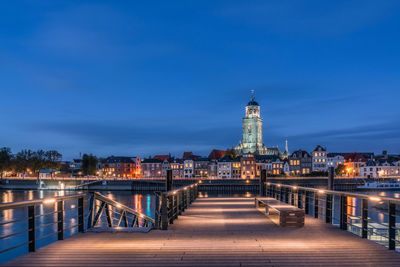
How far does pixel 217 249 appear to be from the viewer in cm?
784

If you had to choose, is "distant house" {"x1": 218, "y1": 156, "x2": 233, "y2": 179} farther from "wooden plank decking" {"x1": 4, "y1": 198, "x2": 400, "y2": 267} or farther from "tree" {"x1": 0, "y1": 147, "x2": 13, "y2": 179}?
"wooden plank decking" {"x1": 4, "y1": 198, "x2": 400, "y2": 267}

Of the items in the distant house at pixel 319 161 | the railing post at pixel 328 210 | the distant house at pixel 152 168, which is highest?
the railing post at pixel 328 210

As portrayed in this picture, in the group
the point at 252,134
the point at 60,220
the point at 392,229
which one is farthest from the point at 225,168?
the point at 392,229

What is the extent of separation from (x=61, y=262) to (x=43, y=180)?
4496 inches

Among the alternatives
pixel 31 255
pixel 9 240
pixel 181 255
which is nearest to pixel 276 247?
pixel 181 255

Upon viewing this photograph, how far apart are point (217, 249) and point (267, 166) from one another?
398ft

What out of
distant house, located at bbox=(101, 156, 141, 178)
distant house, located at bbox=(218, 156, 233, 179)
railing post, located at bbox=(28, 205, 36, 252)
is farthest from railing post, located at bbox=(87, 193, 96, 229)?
distant house, located at bbox=(101, 156, 141, 178)

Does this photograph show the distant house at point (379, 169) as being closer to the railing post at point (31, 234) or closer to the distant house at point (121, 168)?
the distant house at point (121, 168)

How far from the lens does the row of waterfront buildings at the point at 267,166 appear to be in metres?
125

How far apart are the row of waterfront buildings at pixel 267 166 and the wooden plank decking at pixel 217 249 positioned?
110209mm

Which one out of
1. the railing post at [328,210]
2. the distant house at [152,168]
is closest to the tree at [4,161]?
the distant house at [152,168]

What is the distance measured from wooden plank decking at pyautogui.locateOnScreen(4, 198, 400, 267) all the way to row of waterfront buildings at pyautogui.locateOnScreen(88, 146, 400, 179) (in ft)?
362

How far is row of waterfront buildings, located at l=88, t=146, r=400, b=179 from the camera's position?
12469cm

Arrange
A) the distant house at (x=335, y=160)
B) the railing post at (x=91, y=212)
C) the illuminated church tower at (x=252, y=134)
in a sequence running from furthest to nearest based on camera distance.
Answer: the illuminated church tower at (x=252, y=134)
the distant house at (x=335, y=160)
the railing post at (x=91, y=212)
